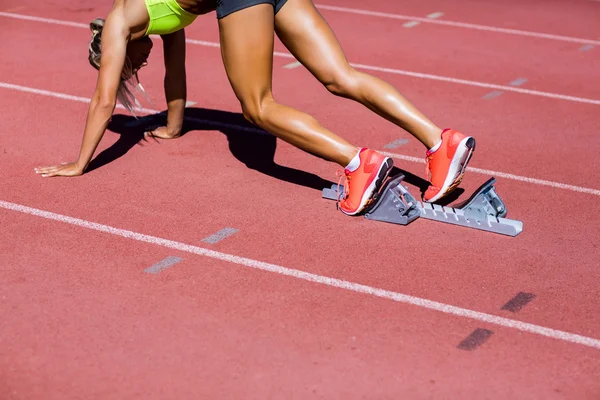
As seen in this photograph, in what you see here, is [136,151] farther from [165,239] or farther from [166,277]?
[166,277]

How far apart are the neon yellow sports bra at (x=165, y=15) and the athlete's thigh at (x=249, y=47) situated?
57cm

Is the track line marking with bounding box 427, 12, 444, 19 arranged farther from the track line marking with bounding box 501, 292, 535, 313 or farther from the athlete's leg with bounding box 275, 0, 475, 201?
the track line marking with bounding box 501, 292, 535, 313

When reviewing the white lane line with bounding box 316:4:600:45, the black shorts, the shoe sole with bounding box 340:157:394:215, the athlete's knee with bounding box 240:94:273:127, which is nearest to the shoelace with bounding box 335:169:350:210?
the shoe sole with bounding box 340:157:394:215

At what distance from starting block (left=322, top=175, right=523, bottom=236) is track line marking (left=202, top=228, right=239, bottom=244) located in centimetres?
85

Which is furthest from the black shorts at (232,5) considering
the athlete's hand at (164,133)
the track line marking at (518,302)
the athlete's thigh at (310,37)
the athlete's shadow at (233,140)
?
the track line marking at (518,302)

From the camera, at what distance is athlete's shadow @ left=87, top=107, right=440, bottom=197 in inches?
276

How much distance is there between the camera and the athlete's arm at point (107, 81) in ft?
21.1

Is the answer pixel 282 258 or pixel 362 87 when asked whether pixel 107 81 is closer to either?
pixel 362 87

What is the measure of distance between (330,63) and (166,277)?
1745mm

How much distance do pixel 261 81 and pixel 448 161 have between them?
1.23m

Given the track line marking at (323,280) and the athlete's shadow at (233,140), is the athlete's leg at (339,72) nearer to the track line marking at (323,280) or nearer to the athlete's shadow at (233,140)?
the athlete's shadow at (233,140)

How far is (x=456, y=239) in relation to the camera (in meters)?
6.00

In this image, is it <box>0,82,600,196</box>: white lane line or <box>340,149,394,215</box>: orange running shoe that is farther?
<box>0,82,600,196</box>: white lane line

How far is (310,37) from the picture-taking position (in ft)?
20.5
